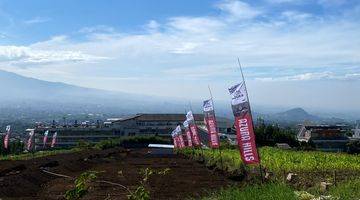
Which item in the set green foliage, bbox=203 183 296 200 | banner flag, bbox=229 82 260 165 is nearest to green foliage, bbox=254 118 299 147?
banner flag, bbox=229 82 260 165

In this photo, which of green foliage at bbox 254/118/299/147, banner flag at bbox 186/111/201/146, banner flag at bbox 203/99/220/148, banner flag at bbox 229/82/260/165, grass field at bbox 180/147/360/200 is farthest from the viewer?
green foliage at bbox 254/118/299/147

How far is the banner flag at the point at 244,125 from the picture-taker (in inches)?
544

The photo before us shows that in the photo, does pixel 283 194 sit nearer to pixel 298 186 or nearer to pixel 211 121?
pixel 298 186

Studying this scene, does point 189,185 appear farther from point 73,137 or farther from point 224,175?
point 73,137

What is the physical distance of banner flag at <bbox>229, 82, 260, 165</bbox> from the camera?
13820 mm

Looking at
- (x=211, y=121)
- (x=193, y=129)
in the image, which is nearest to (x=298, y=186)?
(x=211, y=121)

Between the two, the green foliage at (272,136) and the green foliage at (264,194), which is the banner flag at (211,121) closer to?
the green foliage at (264,194)

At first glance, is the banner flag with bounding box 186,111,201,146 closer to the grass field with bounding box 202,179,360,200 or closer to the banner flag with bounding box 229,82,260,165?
the banner flag with bounding box 229,82,260,165

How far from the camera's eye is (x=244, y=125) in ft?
45.9

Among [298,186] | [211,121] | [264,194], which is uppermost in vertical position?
[211,121]

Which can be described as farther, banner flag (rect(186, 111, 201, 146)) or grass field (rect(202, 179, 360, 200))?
banner flag (rect(186, 111, 201, 146))

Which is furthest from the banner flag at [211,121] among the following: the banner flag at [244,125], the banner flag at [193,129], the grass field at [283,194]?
the grass field at [283,194]

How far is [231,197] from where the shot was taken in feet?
33.4

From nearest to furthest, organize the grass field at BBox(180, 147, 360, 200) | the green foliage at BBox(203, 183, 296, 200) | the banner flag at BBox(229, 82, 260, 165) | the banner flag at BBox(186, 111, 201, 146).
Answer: the green foliage at BBox(203, 183, 296, 200) → the grass field at BBox(180, 147, 360, 200) → the banner flag at BBox(229, 82, 260, 165) → the banner flag at BBox(186, 111, 201, 146)
